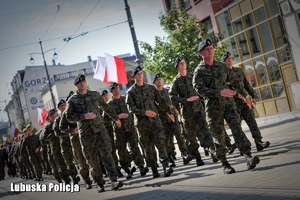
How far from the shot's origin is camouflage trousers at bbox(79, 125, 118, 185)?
10297mm

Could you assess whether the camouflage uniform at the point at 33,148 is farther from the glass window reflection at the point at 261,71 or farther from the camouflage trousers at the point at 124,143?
the glass window reflection at the point at 261,71

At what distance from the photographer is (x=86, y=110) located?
10500 mm

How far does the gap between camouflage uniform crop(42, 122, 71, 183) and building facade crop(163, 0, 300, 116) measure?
39.0 feet

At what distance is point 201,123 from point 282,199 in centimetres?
554

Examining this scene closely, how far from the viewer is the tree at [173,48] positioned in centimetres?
2280

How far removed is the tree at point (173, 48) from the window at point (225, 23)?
13.4 ft

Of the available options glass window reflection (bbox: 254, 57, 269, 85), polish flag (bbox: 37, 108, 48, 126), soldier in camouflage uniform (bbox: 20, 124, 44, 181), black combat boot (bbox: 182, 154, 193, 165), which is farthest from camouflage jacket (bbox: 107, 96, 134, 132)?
polish flag (bbox: 37, 108, 48, 126)

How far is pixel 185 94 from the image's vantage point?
37.5 ft

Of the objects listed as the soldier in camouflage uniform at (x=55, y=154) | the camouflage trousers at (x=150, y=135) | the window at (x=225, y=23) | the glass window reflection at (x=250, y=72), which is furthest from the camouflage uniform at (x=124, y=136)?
the window at (x=225, y=23)

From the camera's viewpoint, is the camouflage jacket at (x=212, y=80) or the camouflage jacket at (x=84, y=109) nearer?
the camouflage jacket at (x=212, y=80)

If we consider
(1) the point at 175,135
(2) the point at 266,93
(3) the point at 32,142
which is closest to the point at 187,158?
(1) the point at 175,135

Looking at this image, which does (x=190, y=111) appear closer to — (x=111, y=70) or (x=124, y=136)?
(x=124, y=136)

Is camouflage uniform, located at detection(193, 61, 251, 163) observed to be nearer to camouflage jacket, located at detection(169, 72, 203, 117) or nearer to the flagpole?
camouflage jacket, located at detection(169, 72, 203, 117)

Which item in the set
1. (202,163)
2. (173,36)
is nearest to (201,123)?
(202,163)
